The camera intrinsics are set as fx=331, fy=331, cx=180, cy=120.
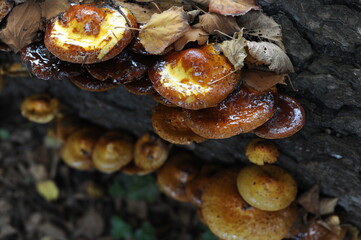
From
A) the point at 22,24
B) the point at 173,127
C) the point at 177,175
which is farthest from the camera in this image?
the point at 177,175

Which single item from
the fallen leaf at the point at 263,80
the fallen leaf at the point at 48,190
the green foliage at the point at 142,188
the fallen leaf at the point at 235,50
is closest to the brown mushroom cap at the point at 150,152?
the green foliage at the point at 142,188

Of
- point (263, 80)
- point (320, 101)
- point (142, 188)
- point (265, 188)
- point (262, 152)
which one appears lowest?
point (142, 188)

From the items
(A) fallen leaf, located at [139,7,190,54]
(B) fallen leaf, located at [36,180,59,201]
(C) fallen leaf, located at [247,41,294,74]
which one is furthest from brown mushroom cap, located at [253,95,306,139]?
(B) fallen leaf, located at [36,180,59,201]

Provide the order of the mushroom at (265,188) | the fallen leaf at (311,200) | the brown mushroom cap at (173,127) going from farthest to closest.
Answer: the fallen leaf at (311,200) < the mushroom at (265,188) < the brown mushroom cap at (173,127)

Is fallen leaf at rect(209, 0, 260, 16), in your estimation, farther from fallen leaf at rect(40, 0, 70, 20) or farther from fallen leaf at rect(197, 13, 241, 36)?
fallen leaf at rect(40, 0, 70, 20)

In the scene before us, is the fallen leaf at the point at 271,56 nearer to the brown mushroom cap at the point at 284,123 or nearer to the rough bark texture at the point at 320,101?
the rough bark texture at the point at 320,101

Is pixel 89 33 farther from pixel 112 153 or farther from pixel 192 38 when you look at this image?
pixel 112 153

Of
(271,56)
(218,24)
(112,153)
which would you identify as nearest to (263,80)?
(271,56)
